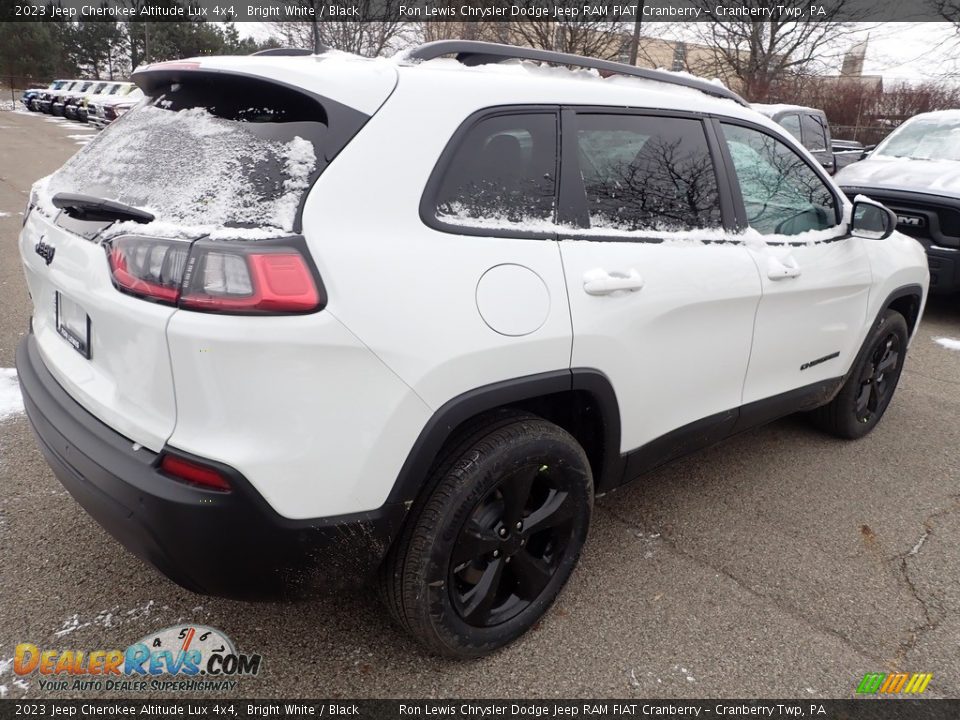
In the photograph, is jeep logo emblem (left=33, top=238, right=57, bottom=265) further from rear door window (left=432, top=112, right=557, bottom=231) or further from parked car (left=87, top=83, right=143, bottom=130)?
parked car (left=87, top=83, right=143, bottom=130)

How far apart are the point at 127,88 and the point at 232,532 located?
32173 millimetres

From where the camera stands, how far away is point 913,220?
6.48m

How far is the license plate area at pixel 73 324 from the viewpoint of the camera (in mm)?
2000

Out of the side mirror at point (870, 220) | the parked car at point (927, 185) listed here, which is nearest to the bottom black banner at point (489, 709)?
the side mirror at point (870, 220)

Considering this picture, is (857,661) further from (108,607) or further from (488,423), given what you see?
(108,607)

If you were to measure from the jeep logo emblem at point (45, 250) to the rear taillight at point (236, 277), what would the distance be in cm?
65

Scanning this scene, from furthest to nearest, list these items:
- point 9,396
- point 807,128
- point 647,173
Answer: point 807,128 < point 9,396 < point 647,173

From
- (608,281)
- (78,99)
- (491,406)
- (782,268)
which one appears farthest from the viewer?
(78,99)

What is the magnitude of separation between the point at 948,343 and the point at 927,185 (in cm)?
153

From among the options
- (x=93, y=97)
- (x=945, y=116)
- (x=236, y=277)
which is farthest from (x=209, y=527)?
(x=93, y=97)

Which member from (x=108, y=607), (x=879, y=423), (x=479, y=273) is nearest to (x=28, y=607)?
(x=108, y=607)

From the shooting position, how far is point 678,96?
2.75 m

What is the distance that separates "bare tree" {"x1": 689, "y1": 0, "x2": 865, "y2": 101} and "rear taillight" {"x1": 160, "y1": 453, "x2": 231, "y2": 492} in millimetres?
24532

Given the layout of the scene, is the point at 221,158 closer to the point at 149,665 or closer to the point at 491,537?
the point at 491,537
